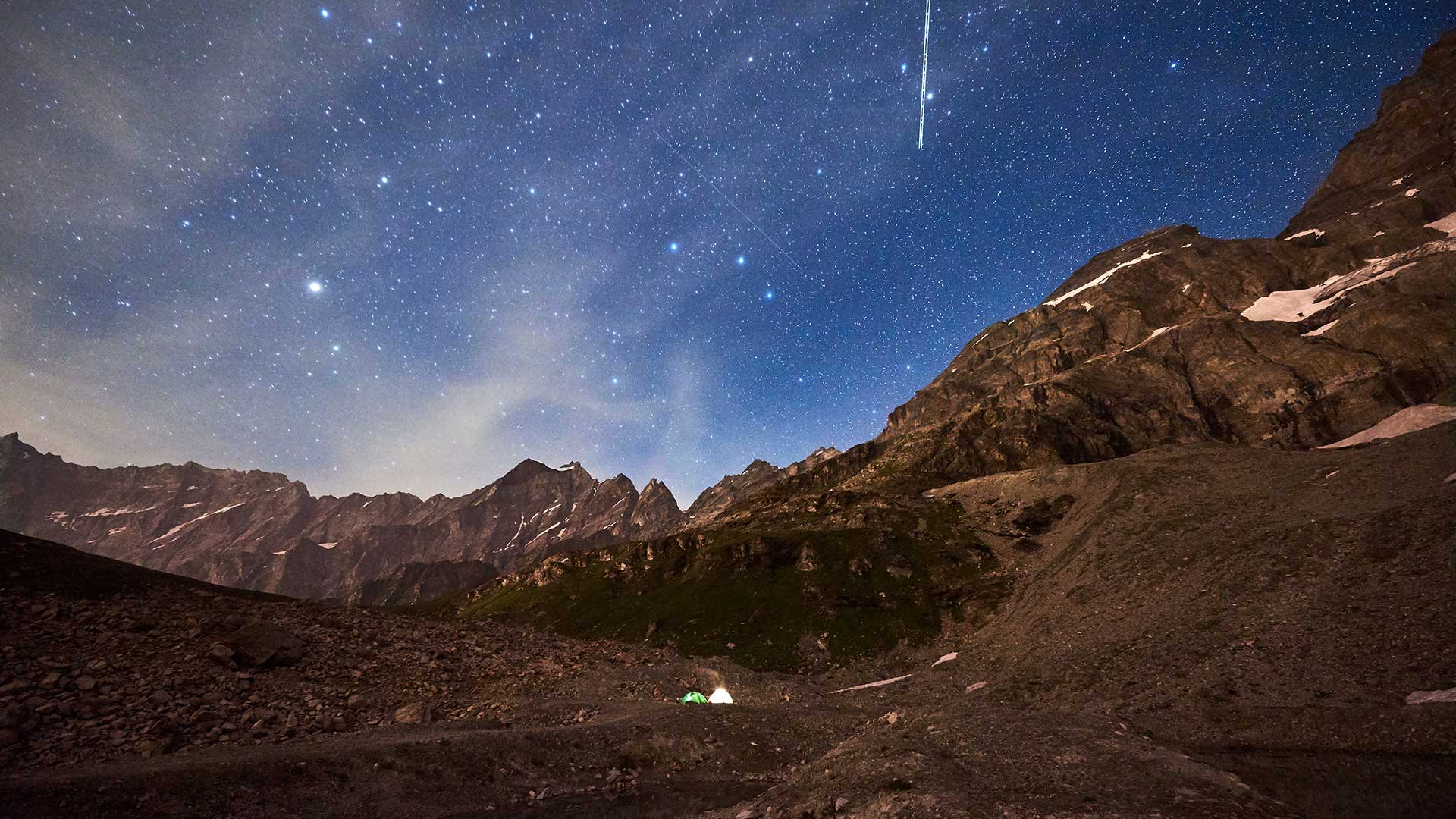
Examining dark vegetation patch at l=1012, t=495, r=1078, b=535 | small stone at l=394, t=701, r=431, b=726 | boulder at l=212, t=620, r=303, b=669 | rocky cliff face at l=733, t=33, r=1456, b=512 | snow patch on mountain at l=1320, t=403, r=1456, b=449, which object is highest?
rocky cliff face at l=733, t=33, r=1456, b=512

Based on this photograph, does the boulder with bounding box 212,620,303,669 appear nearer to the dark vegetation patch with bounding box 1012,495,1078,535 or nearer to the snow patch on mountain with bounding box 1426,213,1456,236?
the dark vegetation patch with bounding box 1012,495,1078,535

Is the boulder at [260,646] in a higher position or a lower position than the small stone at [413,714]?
higher

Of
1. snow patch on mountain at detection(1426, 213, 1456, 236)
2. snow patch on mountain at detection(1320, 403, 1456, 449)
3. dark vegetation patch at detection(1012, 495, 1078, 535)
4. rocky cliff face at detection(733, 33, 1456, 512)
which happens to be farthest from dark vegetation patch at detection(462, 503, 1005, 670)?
snow patch on mountain at detection(1426, 213, 1456, 236)

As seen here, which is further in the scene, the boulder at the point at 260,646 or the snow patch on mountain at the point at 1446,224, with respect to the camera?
the snow patch on mountain at the point at 1446,224

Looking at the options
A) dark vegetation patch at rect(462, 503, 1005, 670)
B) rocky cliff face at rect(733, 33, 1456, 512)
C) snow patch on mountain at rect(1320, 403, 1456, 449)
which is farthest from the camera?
rocky cliff face at rect(733, 33, 1456, 512)

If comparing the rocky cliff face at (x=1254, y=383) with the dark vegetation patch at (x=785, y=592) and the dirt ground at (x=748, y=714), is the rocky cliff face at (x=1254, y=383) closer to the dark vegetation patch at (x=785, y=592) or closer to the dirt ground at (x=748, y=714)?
the dark vegetation patch at (x=785, y=592)

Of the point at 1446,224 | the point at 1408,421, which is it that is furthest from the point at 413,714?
the point at 1446,224

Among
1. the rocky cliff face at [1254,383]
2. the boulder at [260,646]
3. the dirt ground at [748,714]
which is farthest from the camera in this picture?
the rocky cliff face at [1254,383]

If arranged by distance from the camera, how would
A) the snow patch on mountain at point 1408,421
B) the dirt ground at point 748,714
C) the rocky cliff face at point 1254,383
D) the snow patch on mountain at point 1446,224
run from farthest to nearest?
the snow patch on mountain at point 1446,224
the rocky cliff face at point 1254,383
the snow patch on mountain at point 1408,421
the dirt ground at point 748,714

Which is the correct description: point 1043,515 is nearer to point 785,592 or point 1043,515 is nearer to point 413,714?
point 785,592

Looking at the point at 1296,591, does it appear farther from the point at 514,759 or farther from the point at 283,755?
the point at 283,755

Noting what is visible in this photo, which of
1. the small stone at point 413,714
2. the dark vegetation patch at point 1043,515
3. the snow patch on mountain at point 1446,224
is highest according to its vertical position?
the snow patch on mountain at point 1446,224

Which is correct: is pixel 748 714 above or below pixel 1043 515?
below

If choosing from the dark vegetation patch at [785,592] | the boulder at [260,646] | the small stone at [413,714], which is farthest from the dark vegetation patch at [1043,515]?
the boulder at [260,646]
